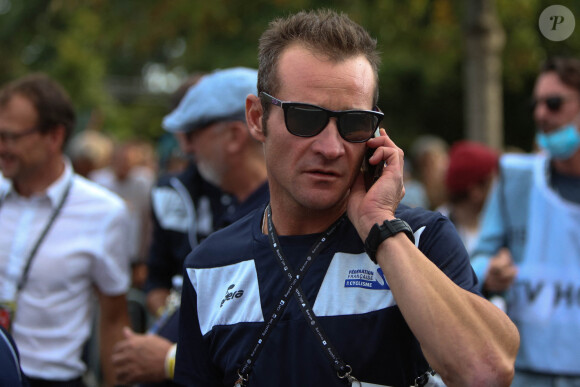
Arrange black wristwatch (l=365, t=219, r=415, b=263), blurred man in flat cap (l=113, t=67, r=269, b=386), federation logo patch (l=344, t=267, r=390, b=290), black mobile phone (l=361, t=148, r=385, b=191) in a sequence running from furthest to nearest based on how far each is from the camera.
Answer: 1. blurred man in flat cap (l=113, t=67, r=269, b=386)
2. black mobile phone (l=361, t=148, r=385, b=191)
3. federation logo patch (l=344, t=267, r=390, b=290)
4. black wristwatch (l=365, t=219, r=415, b=263)

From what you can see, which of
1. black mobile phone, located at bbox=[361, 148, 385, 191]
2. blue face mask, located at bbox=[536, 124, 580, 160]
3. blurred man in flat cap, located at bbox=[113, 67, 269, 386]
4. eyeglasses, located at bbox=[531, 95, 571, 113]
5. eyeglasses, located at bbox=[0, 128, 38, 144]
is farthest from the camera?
eyeglasses, located at bbox=[531, 95, 571, 113]

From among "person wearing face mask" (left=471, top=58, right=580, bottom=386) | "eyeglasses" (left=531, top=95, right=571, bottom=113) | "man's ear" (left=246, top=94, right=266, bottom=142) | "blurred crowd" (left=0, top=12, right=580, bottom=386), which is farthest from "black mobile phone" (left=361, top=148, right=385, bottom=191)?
"eyeglasses" (left=531, top=95, right=571, bottom=113)

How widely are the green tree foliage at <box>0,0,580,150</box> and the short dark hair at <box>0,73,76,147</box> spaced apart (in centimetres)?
146

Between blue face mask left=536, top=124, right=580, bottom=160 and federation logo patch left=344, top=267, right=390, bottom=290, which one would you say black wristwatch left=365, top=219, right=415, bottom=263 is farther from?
blue face mask left=536, top=124, right=580, bottom=160

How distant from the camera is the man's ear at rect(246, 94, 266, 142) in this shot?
254 cm

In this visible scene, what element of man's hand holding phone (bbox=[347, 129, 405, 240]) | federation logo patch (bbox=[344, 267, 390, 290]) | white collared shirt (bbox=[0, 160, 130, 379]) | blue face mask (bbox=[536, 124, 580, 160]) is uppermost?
man's hand holding phone (bbox=[347, 129, 405, 240])

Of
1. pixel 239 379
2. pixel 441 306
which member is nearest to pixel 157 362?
pixel 239 379

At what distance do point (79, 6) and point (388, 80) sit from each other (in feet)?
32.9

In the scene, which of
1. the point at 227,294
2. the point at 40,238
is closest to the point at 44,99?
the point at 40,238

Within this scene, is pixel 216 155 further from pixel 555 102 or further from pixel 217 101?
pixel 555 102

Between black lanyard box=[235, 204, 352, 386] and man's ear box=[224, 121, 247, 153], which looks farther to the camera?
man's ear box=[224, 121, 247, 153]

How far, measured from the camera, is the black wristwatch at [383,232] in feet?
6.87

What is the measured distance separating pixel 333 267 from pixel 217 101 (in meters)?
1.83

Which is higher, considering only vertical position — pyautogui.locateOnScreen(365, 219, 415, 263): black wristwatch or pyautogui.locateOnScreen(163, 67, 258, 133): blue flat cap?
pyautogui.locateOnScreen(163, 67, 258, 133): blue flat cap
